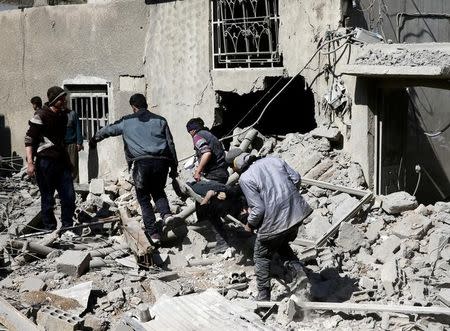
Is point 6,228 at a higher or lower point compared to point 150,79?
lower

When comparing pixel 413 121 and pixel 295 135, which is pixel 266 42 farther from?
pixel 413 121

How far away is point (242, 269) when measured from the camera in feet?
27.6

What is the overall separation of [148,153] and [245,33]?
3170 mm

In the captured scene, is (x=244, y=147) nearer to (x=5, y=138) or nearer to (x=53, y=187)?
(x=53, y=187)

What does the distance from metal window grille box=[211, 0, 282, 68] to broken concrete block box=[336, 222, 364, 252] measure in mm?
3268

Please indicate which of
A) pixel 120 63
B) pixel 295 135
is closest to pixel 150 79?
pixel 120 63

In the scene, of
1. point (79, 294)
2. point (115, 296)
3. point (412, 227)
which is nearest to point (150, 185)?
point (115, 296)

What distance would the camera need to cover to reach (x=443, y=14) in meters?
12.4

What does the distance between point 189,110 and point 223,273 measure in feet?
12.6

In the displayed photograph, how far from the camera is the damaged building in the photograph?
23.7 feet

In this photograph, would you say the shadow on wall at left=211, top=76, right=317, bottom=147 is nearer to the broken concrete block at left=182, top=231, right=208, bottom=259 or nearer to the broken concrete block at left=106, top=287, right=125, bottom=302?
the broken concrete block at left=182, top=231, right=208, bottom=259

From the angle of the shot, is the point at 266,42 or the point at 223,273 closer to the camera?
the point at 223,273

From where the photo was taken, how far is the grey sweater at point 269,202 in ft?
22.8

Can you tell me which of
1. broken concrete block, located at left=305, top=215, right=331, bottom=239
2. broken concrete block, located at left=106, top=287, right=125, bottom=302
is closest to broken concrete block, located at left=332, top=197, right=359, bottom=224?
broken concrete block, located at left=305, top=215, right=331, bottom=239
